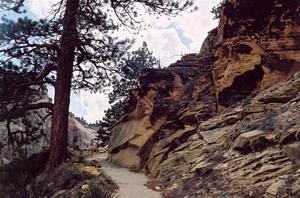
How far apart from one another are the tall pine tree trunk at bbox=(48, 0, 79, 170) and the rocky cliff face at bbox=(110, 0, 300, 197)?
11.5 feet

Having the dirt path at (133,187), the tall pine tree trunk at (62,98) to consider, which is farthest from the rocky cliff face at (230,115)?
the tall pine tree trunk at (62,98)

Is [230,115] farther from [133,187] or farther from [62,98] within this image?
[62,98]

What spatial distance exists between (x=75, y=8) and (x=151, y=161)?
649 cm

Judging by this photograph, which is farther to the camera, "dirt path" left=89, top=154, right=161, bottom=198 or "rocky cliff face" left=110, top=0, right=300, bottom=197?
"dirt path" left=89, top=154, right=161, bottom=198

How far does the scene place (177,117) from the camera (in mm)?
16438

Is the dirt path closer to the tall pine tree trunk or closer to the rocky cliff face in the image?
the rocky cliff face

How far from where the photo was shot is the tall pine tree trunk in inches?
530

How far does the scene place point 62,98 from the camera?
1395 cm

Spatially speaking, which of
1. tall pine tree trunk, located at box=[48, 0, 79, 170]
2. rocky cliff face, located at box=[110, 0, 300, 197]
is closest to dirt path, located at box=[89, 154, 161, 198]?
rocky cliff face, located at box=[110, 0, 300, 197]

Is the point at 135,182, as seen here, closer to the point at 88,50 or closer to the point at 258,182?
the point at 88,50

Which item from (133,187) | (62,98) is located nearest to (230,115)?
(133,187)

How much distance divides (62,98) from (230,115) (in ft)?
18.9

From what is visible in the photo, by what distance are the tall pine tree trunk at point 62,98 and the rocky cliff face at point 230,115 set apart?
350 centimetres

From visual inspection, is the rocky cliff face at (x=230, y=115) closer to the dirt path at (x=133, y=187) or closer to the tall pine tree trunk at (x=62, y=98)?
the dirt path at (x=133, y=187)
